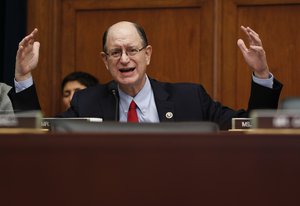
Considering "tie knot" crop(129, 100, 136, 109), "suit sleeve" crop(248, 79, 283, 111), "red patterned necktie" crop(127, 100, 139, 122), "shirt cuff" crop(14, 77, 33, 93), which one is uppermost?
"shirt cuff" crop(14, 77, 33, 93)

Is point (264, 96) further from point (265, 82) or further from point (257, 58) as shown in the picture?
point (257, 58)

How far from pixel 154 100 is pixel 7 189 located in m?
1.85

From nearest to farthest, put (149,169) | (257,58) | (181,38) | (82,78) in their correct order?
(149,169), (257,58), (82,78), (181,38)

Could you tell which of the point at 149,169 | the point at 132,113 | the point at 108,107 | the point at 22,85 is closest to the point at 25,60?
the point at 22,85

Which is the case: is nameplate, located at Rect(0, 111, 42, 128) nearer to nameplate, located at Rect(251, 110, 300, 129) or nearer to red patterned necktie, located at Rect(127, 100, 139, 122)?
nameplate, located at Rect(251, 110, 300, 129)

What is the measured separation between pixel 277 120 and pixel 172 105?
5.73 feet

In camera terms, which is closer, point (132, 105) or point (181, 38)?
point (132, 105)

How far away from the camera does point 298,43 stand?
4172 millimetres

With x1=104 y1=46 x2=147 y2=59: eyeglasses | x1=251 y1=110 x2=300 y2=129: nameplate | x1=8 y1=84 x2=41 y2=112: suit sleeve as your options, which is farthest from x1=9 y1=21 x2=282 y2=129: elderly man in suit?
x1=251 y1=110 x2=300 y2=129: nameplate

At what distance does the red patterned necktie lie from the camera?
2944mm

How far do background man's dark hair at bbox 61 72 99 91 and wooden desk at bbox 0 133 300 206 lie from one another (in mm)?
2947

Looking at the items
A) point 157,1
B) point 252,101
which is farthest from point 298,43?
point 252,101

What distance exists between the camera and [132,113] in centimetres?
299

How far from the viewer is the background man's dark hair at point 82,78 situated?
165 inches
